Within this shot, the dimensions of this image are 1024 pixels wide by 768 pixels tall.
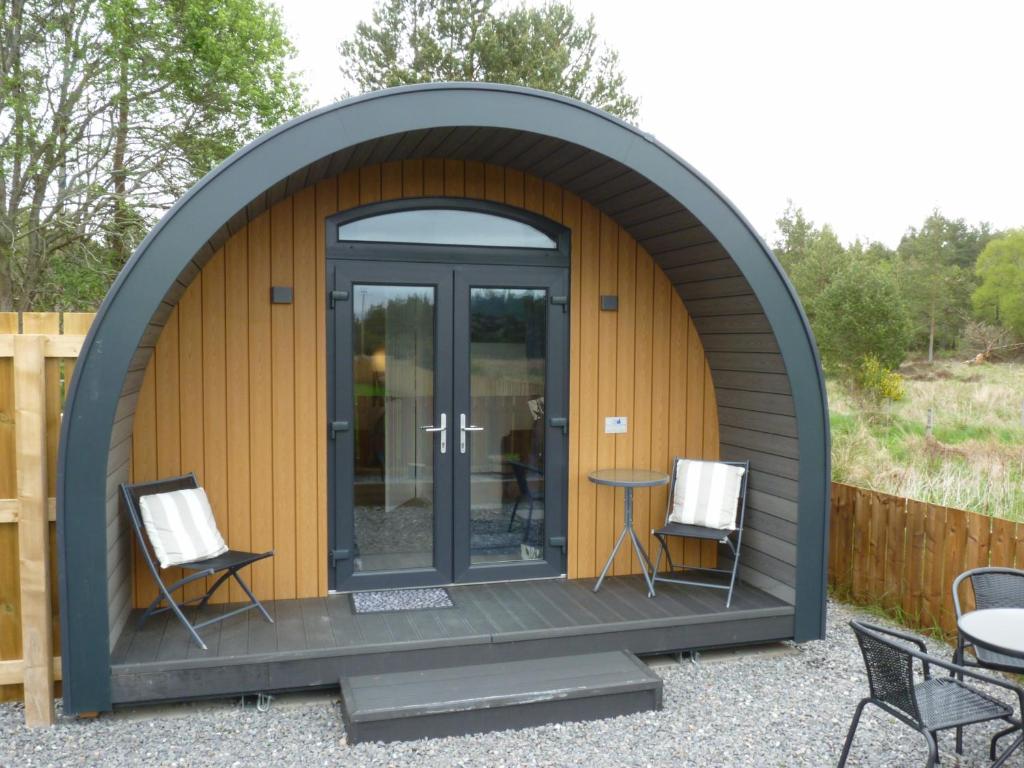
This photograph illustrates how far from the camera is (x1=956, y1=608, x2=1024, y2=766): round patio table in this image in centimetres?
287

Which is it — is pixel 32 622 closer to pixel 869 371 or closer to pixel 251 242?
pixel 251 242

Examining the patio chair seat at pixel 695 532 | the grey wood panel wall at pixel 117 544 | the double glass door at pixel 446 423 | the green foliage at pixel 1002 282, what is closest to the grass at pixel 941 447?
the patio chair seat at pixel 695 532

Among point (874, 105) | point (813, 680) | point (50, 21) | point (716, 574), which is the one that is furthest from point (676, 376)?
point (874, 105)

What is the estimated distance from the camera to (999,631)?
3.04 meters

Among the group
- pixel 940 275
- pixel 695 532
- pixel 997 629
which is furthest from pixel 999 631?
pixel 940 275

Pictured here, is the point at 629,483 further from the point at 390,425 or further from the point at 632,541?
the point at 390,425

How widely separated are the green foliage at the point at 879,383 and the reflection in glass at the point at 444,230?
33.6 feet

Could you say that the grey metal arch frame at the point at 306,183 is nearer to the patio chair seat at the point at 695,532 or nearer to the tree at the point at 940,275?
the patio chair seat at the point at 695,532

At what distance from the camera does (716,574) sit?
517 centimetres

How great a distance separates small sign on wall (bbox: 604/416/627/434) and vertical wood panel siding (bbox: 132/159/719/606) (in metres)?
0.04

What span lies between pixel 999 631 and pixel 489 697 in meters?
2.03

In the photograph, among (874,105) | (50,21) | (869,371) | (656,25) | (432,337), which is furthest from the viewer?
(874,105)

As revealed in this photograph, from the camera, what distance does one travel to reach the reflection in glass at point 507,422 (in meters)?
4.84

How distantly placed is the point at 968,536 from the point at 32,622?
4.70 m
